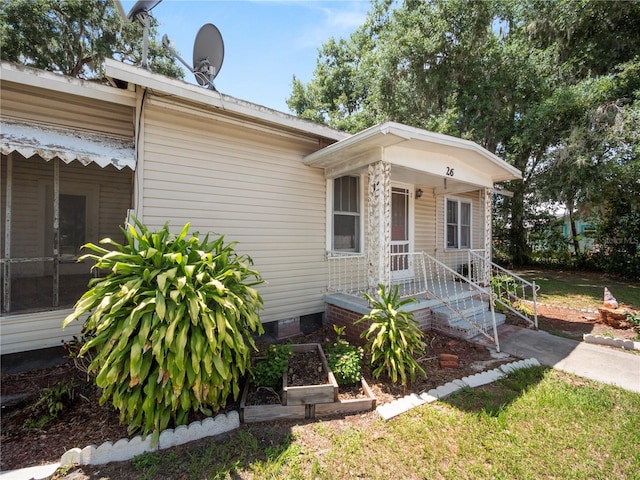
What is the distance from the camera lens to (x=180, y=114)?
408cm

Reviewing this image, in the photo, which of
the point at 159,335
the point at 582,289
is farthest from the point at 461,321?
the point at 582,289

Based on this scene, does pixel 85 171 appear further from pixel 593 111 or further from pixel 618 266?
pixel 618 266

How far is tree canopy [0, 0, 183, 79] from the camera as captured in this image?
10961mm

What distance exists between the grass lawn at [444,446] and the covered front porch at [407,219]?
Result: 55.4 inches

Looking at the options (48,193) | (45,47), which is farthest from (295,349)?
(45,47)

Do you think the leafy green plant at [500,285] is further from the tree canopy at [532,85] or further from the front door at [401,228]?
the tree canopy at [532,85]

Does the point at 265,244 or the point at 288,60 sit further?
the point at 288,60

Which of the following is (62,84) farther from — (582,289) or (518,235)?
(518,235)

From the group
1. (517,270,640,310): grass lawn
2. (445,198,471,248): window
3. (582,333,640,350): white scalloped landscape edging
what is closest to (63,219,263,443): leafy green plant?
(582,333,640,350): white scalloped landscape edging

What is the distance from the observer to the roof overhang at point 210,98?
3352mm

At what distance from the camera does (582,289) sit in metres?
9.28

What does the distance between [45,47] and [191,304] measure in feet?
53.1

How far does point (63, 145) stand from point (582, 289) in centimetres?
1316

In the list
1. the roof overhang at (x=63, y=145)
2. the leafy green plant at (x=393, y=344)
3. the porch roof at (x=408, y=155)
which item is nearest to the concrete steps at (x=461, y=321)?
the leafy green plant at (x=393, y=344)
